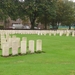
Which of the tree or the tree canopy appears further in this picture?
the tree

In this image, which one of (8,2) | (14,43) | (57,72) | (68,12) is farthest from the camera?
(68,12)

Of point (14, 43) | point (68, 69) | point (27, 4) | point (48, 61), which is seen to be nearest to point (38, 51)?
point (14, 43)

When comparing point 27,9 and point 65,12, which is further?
point 65,12

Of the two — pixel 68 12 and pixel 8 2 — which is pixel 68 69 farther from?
pixel 68 12

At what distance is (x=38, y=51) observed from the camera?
13.2 m

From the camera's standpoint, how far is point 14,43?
12.2 metres

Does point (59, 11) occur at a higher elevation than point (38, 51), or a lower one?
higher

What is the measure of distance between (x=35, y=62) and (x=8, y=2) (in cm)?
3556

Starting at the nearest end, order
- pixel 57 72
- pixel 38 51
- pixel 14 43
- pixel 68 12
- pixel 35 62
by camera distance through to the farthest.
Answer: pixel 57 72, pixel 35 62, pixel 14 43, pixel 38 51, pixel 68 12

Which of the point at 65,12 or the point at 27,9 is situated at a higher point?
the point at 27,9

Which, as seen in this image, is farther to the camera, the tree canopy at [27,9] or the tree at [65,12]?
the tree at [65,12]

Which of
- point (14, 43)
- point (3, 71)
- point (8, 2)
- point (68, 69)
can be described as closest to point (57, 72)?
point (68, 69)

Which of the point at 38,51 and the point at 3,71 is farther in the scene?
the point at 38,51

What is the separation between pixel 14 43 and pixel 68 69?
4.46 m
